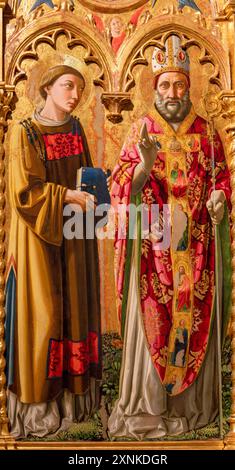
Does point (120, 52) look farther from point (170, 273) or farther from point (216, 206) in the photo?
point (170, 273)

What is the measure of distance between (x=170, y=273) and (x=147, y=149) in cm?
93

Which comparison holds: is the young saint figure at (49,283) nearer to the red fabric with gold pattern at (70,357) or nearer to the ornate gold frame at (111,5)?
the red fabric with gold pattern at (70,357)

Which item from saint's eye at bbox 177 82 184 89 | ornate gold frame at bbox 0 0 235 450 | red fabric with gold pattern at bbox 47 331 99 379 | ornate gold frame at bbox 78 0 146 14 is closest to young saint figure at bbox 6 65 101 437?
red fabric with gold pattern at bbox 47 331 99 379

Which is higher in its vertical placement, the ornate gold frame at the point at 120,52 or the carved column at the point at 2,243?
the ornate gold frame at the point at 120,52

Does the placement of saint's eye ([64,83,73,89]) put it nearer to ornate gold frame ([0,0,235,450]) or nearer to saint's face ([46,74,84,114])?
saint's face ([46,74,84,114])

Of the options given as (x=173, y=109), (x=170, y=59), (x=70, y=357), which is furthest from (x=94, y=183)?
(x=70, y=357)

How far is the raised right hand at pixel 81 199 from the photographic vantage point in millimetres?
7562

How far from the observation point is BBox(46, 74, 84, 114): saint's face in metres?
7.70

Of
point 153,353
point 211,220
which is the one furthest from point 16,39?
point 153,353

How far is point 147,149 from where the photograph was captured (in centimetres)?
766

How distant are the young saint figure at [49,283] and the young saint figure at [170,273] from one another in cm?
25

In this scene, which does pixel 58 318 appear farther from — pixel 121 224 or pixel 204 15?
pixel 204 15

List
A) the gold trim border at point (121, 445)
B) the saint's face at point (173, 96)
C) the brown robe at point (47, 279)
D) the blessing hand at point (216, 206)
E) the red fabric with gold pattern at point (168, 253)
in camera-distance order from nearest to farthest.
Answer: the gold trim border at point (121, 445) < the brown robe at point (47, 279) < the red fabric with gold pattern at point (168, 253) < the blessing hand at point (216, 206) < the saint's face at point (173, 96)

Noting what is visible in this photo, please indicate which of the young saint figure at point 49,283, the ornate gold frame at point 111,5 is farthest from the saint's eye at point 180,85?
the young saint figure at point 49,283
